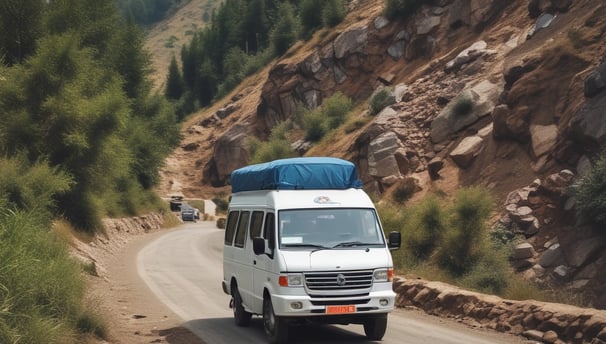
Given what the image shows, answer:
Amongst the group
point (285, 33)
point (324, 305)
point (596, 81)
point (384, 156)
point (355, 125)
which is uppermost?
point (285, 33)

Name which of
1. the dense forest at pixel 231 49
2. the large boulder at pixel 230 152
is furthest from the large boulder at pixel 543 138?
the dense forest at pixel 231 49

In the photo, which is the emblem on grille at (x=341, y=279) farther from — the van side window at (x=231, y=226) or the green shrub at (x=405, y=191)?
the green shrub at (x=405, y=191)

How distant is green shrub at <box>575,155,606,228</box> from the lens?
20.4 metres

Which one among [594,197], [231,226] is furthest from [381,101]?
[231,226]

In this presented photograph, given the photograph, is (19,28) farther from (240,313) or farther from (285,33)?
(285,33)

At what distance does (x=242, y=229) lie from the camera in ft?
46.1

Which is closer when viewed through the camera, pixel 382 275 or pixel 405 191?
pixel 382 275

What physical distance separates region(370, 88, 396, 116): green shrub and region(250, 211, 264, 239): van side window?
3008 cm

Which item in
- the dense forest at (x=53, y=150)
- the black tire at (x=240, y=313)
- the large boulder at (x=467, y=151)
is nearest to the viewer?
the dense forest at (x=53, y=150)

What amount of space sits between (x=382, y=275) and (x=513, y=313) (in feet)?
12.7

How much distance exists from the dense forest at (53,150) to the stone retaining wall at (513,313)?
795 centimetres

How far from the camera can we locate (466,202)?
898 inches

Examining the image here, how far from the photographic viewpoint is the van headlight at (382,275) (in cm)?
1141

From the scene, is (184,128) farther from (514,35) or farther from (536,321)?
(536,321)
